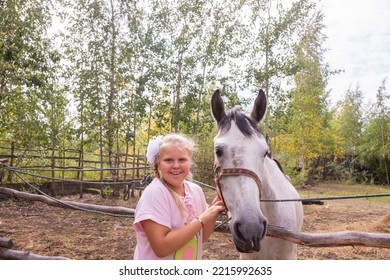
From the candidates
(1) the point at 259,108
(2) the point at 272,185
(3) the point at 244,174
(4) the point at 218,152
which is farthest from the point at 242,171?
(2) the point at 272,185

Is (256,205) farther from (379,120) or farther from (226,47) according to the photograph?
(379,120)

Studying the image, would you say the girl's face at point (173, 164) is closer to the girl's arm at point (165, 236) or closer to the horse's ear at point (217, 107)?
the girl's arm at point (165, 236)

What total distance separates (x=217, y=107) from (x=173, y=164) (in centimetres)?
64

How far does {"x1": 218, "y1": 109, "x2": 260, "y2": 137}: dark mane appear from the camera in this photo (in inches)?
73.0

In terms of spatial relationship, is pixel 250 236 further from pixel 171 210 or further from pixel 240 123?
pixel 240 123

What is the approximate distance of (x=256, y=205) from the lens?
1.59 metres

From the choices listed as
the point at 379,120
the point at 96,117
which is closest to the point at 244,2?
the point at 96,117

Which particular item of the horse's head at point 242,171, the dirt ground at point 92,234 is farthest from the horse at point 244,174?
the dirt ground at point 92,234

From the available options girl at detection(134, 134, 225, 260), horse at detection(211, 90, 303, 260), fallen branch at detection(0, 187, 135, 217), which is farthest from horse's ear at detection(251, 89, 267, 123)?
fallen branch at detection(0, 187, 135, 217)

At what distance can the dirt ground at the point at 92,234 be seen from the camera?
5203 millimetres

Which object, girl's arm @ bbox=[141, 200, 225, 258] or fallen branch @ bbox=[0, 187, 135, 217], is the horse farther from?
fallen branch @ bbox=[0, 187, 135, 217]

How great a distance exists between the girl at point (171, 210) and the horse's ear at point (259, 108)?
59 cm

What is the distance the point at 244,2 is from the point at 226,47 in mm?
1924

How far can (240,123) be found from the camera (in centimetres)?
189
